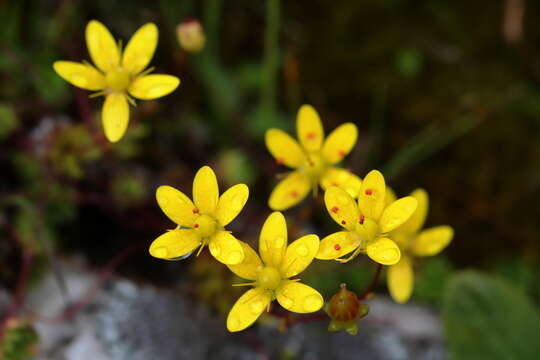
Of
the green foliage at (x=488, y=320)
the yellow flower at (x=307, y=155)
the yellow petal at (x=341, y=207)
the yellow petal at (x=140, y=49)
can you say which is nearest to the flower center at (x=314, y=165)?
the yellow flower at (x=307, y=155)

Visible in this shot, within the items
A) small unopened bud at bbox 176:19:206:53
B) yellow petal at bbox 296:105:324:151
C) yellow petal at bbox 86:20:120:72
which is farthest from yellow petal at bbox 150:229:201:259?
small unopened bud at bbox 176:19:206:53

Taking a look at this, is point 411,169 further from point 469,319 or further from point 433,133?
point 469,319

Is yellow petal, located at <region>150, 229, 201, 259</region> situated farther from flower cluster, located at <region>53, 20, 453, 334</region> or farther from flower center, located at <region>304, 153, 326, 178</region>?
flower center, located at <region>304, 153, 326, 178</region>

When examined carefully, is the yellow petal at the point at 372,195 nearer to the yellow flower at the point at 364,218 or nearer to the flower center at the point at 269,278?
the yellow flower at the point at 364,218

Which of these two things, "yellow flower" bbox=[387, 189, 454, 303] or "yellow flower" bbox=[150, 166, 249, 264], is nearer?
"yellow flower" bbox=[150, 166, 249, 264]

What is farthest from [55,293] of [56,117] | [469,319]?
[469,319]

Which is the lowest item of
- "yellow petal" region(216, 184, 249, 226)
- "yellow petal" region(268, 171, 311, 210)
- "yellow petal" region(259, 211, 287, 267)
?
"yellow petal" region(259, 211, 287, 267)
